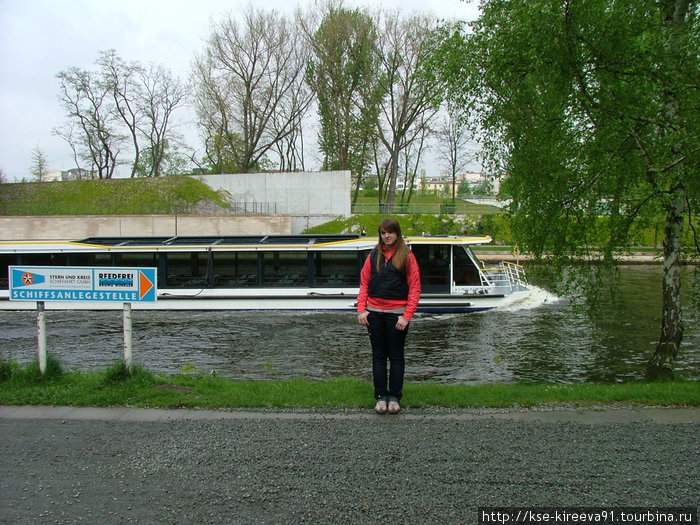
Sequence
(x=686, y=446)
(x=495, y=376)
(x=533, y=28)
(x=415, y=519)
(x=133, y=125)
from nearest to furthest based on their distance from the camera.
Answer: (x=415, y=519), (x=686, y=446), (x=533, y=28), (x=495, y=376), (x=133, y=125)

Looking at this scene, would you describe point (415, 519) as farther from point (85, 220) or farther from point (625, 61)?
point (85, 220)

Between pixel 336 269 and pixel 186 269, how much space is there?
5821 millimetres

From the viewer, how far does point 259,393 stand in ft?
24.2

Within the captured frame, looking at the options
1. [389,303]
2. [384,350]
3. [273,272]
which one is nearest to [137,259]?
[273,272]

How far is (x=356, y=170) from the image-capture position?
206ft

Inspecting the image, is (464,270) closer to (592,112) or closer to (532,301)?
(532,301)

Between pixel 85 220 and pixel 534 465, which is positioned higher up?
pixel 85 220

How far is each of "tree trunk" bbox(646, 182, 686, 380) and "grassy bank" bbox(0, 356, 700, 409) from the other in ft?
4.11

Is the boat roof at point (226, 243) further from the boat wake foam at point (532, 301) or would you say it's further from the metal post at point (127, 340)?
the metal post at point (127, 340)

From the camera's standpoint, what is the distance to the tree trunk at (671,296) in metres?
8.90

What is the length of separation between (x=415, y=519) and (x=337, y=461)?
1.14 m

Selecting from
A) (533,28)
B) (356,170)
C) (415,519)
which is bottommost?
(415,519)

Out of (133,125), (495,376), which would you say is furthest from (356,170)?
(495,376)

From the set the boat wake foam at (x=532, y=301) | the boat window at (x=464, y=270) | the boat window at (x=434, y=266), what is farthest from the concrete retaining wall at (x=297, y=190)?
the boat window at (x=464, y=270)
